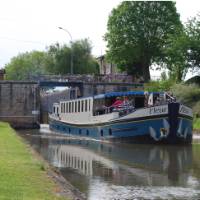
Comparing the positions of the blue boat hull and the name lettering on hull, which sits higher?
the name lettering on hull

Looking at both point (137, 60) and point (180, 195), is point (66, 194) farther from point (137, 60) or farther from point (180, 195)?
point (137, 60)

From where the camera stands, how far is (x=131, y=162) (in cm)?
2464

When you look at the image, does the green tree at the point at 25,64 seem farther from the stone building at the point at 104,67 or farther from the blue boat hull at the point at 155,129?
the blue boat hull at the point at 155,129

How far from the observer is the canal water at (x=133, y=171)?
610 inches

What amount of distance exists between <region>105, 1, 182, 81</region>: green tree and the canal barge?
32.0 m

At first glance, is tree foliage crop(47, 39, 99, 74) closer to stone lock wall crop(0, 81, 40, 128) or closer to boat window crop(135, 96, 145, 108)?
stone lock wall crop(0, 81, 40, 128)

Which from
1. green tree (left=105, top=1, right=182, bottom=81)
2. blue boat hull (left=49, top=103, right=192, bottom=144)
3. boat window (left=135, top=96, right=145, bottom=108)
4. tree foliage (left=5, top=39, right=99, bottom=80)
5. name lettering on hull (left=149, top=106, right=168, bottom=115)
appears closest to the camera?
name lettering on hull (left=149, top=106, right=168, bottom=115)

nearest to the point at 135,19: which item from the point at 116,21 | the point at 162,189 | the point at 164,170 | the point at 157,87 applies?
the point at 116,21

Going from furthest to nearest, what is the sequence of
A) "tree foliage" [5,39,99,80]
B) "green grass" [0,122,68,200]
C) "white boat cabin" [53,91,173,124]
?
"tree foliage" [5,39,99,80], "white boat cabin" [53,91,173,124], "green grass" [0,122,68,200]

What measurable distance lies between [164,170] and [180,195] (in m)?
6.56

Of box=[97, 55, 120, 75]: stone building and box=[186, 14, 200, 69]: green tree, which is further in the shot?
box=[97, 55, 120, 75]: stone building

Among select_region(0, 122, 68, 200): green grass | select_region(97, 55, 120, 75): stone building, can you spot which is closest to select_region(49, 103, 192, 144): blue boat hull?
select_region(0, 122, 68, 200): green grass

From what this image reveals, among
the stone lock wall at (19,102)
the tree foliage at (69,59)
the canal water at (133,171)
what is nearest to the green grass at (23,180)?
the canal water at (133,171)

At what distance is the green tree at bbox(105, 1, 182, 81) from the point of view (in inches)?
2977
